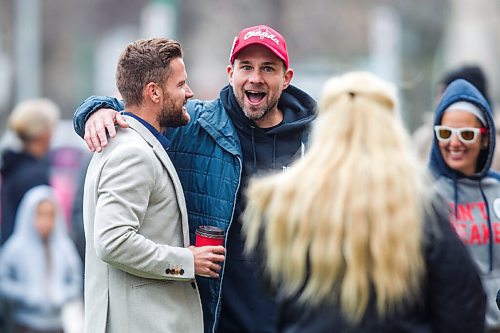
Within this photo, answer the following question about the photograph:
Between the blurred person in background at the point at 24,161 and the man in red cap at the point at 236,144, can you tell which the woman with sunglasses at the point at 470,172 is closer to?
the man in red cap at the point at 236,144

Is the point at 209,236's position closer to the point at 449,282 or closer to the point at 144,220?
the point at 144,220

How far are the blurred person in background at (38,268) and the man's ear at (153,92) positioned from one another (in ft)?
15.4

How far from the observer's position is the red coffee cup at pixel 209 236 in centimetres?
494

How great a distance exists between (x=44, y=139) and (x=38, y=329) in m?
1.59

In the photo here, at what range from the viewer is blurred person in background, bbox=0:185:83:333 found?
9398 mm

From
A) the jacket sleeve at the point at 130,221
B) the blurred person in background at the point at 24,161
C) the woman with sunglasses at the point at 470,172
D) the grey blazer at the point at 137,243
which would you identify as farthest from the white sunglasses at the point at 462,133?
the blurred person in background at the point at 24,161

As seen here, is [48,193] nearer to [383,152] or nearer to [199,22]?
[383,152]

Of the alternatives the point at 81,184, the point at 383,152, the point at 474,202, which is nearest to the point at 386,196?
the point at 383,152

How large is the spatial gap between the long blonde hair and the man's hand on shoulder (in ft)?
4.17

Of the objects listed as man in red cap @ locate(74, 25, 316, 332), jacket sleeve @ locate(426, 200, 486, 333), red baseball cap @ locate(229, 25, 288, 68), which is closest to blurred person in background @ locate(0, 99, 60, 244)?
man in red cap @ locate(74, 25, 316, 332)

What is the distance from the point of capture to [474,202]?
6109 mm

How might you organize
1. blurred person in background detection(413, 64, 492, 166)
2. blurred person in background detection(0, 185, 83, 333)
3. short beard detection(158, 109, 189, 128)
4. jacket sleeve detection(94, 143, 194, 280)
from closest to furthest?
jacket sleeve detection(94, 143, 194, 280) → short beard detection(158, 109, 189, 128) → blurred person in background detection(413, 64, 492, 166) → blurred person in background detection(0, 185, 83, 333)

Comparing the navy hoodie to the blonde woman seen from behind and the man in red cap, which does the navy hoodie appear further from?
the blonde woman seen from behind

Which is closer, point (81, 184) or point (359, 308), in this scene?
point (359, 308)
